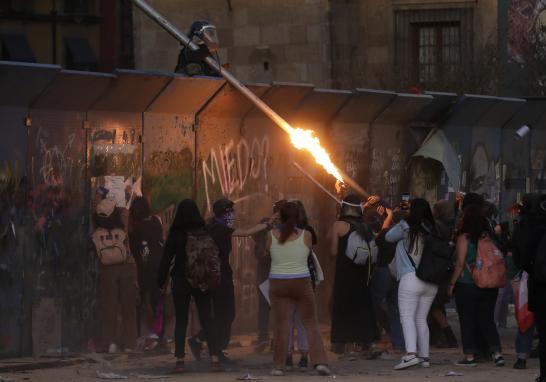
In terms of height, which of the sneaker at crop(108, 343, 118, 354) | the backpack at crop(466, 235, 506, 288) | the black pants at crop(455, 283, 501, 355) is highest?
the backpack at crop(466, 235, 506, 288)

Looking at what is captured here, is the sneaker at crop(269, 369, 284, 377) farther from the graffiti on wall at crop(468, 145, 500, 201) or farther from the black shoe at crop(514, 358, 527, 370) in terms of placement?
the graffiti on wall at crop(468, 145, 500, 201)

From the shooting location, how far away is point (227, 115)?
58.2 feet

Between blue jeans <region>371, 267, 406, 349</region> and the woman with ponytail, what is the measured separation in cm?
228

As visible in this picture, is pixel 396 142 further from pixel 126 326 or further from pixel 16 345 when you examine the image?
pixel 16 345

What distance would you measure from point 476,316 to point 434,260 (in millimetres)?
855

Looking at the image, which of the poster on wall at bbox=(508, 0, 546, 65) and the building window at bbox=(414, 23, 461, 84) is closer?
the poster on wall at bbox=(508, 0, 546, 65)

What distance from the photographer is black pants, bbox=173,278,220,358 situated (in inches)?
583

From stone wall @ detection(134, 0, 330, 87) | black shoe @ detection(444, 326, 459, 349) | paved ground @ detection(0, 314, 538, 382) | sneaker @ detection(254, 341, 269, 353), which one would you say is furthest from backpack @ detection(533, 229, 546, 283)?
stone wall @ detection(134, 0, 330, 87)

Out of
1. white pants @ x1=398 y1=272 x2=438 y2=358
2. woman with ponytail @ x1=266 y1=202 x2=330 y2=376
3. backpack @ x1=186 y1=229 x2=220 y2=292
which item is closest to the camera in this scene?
woman with ponytail @ x1=266 y1=202 x2=330 y2=376

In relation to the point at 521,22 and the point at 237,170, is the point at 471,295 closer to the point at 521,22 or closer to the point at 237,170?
the point at 237,170

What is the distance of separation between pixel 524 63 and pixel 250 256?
16182 millimetres

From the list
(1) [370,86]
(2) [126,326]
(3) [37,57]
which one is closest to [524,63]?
(1) [370,86]

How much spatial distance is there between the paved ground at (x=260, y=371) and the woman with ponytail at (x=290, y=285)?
222 mm

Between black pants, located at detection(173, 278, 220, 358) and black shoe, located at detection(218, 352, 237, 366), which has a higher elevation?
black pants, located at detection(173, 278, 220, 358)
